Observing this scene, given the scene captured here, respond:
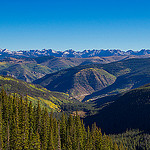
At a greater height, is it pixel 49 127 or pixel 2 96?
pixel 2 96

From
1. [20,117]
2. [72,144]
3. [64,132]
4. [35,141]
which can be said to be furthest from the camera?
[64,132]

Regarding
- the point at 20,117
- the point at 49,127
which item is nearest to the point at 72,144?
the point at 49,127

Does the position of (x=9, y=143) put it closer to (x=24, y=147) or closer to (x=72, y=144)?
(x=24, y=147)

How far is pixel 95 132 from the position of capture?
462ft

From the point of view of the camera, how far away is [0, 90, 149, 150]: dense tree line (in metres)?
99.4

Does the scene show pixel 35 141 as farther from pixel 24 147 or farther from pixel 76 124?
pixel 76 124

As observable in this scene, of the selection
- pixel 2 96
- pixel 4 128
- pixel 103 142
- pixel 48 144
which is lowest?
pixel 103 142

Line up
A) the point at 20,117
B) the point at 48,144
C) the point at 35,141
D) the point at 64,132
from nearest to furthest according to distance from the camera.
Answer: the point at 35,141
the point at 48,144
the point at 20,117
the point at 64,132

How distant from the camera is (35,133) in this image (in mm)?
116625

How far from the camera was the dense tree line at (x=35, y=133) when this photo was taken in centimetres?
9938

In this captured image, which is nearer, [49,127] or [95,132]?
[49,127]

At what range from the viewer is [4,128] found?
112875 millimetres

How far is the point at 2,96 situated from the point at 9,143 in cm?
4763

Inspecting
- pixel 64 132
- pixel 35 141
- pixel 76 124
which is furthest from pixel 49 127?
pixel 35 141
